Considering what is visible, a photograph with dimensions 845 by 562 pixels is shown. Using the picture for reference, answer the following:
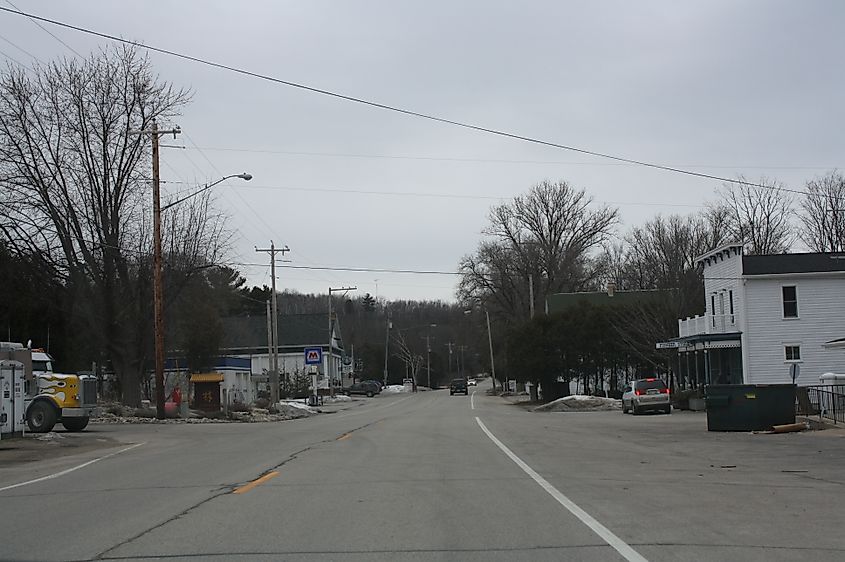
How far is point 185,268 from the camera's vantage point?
47438 mm

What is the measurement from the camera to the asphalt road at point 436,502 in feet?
29.0

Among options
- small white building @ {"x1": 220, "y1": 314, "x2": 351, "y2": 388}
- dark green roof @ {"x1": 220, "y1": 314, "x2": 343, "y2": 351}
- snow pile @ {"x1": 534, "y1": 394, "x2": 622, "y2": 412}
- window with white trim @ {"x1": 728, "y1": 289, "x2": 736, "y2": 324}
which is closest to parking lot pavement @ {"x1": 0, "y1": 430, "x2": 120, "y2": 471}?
snow pile @ {"x1": 534, "y1": 394, "x2": 622, "y2": 412}

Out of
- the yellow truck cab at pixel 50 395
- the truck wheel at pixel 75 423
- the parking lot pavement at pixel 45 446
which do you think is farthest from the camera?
the truck wheel at pixel 75 423

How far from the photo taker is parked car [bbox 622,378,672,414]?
41250 mm

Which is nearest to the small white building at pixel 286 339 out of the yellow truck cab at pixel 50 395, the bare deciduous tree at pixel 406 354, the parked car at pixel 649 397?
the bare deciduous tree at pixel 406 354

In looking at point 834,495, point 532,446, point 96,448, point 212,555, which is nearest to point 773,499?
point 834,495

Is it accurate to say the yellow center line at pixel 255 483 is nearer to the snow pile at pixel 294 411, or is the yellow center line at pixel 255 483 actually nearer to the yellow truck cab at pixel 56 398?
the yellow truck cab at pixel 56 398

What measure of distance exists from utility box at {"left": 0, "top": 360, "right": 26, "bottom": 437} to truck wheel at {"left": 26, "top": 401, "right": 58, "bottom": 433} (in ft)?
6.78

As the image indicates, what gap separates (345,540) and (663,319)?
48.7m

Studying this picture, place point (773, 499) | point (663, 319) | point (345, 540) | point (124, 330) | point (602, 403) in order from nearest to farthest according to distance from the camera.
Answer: point (345, 540) < point (773, 499) < point (124, 330) < point (602, 403) < point (663, 319)

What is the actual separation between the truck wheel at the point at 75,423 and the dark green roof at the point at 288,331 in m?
64.9

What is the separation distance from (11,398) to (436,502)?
18.2 metres

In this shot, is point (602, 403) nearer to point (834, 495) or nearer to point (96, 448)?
point (96, 448)

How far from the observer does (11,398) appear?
2566 cm
